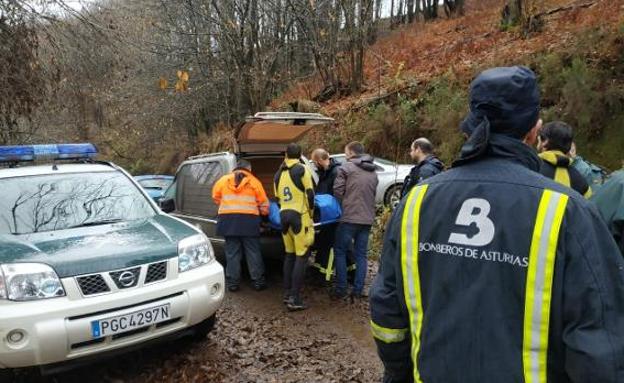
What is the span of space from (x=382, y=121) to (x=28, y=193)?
380 inches

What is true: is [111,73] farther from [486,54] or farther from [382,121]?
[486,54]

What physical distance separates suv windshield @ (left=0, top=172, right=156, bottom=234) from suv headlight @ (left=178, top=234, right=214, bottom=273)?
2.61 ft

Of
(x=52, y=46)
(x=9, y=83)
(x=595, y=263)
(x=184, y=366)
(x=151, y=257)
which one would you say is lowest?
(x=184, y=366)

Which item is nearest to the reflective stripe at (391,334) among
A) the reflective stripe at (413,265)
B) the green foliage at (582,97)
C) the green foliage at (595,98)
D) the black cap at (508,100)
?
the reflective stripe at (413,265)

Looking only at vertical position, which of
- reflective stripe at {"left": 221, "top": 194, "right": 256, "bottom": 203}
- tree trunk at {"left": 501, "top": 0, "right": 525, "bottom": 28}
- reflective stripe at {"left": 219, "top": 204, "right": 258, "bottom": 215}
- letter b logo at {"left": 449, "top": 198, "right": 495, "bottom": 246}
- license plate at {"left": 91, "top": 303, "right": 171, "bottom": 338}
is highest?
tree trunk at {"left": 501, "top": 0, "right": 525, "bottom": 28}

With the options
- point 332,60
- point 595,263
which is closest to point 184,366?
point 595,263

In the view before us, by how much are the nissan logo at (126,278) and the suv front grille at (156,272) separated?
0.12m

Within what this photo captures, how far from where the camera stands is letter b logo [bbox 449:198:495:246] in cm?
150

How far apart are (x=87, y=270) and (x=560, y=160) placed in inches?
142

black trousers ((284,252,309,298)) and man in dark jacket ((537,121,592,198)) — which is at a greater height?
man in dark jacket ((537,121,592,198))

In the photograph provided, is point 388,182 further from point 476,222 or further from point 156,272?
point 476,222

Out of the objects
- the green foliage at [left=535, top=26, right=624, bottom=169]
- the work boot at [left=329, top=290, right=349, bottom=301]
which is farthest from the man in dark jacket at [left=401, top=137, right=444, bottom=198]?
the green foliage at [left=535, top=26, right=624, bottom=169]

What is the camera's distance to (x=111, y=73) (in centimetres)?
1078

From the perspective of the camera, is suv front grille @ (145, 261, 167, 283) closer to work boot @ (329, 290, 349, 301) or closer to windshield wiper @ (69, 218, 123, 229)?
windshield wiper @ (69, 218, 123, 229)
